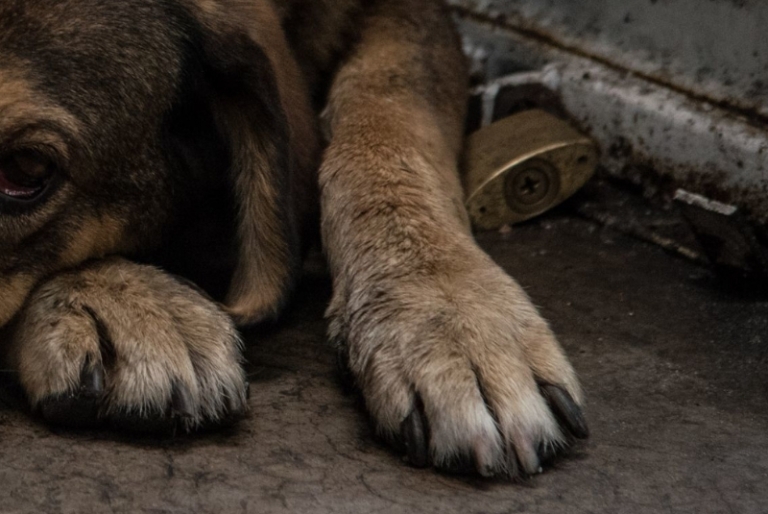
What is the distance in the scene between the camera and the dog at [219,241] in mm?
1689

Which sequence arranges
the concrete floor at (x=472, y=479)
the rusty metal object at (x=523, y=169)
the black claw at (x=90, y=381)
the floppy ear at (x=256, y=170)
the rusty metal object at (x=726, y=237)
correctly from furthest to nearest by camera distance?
the rusty metal object at (x=523, y=169) → the rusty metal object at (x=726, y=237) → the floppy ear at (x=256, y=170) → the black claw at (x=90, y=381) → the concrete floor at (x=472, y=479)

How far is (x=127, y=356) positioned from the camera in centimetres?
171

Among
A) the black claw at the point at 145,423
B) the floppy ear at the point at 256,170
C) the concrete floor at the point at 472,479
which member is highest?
the floppy ear at the point at 256,170

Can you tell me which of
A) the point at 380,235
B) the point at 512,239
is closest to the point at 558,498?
the point at 380,235

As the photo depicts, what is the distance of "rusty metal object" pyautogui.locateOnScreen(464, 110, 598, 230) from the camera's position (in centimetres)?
268

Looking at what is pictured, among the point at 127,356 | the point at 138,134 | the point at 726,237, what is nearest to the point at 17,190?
the point at 138,134

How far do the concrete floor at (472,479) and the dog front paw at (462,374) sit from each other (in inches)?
1.8

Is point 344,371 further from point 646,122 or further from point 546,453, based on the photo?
point 646,122

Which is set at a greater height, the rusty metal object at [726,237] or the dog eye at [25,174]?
the dog eye at [25,174]

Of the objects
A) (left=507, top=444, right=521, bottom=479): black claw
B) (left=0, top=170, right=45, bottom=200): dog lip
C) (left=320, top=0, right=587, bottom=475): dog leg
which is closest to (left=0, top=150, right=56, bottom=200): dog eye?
(left=0, top=170, right=45, bottom=200): dog lip

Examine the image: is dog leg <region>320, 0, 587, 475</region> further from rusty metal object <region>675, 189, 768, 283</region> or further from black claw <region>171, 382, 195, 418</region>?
rusty metal object <region>675, 189, 768, 283</region>

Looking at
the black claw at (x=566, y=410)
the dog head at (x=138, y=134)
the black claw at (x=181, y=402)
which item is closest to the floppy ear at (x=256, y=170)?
the dog head at (x=138, y=134)

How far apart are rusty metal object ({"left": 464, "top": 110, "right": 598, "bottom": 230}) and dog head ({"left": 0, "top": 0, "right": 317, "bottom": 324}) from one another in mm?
641

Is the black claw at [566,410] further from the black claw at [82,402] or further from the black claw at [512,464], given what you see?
the black claw at [82,402]
